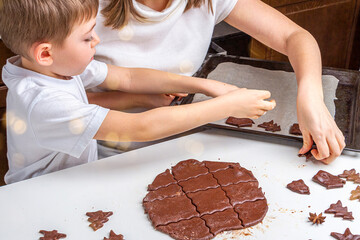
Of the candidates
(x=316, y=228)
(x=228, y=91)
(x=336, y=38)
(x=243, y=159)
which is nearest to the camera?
(x=316, y=228)

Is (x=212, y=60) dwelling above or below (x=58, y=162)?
above

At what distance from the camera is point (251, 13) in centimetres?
173

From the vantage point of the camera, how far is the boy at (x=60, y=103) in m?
1.13

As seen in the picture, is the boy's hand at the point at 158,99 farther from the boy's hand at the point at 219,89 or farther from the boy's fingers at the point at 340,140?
the boy's fingers at the point at 340,140

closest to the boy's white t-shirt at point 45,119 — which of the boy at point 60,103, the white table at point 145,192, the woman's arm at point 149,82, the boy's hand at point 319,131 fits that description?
the boy at point 60,103

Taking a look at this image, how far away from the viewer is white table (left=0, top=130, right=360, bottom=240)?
40.9 inches

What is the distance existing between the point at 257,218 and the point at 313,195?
20 centimetres

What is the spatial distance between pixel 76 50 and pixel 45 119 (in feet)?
0.72

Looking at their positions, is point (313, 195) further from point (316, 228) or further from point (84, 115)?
point (84, 115)

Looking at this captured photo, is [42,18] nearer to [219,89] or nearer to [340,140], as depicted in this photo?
[219,89]

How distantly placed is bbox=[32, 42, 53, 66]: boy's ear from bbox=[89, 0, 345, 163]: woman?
46 cm

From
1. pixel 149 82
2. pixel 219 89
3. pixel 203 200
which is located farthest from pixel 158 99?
pixel 203 200

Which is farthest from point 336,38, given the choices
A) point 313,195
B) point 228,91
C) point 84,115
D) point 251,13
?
point 84,115

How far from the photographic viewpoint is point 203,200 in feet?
3.70
